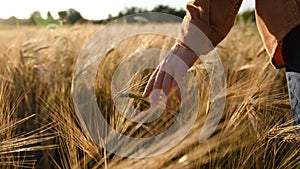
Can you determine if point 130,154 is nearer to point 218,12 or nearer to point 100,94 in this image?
point 218,12

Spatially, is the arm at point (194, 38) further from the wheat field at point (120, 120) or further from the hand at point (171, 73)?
the wheat field at point (120, 120)

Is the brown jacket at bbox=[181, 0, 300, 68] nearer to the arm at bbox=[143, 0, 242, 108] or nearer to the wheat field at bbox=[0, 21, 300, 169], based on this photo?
the arm at bbox=[143, 0, 242, 108]

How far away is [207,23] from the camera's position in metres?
1.18

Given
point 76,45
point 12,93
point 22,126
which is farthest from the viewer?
point 76,45

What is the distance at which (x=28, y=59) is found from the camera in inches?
97.2

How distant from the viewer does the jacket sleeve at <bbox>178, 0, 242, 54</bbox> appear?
1.16m

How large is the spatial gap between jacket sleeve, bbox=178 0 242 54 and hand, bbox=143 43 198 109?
0.02m

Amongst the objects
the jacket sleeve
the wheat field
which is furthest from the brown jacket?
the wheat field

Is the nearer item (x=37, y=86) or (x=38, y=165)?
(x=38, y=165)

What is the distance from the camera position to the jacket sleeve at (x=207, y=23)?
1.16m

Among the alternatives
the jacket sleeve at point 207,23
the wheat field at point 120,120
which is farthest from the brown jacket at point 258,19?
the wheat field at point 120,120

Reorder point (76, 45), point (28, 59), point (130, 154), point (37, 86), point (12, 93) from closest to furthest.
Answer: point (130, 154), point (12, 93), point (37, 86), point (28, 59), point (76, 45)

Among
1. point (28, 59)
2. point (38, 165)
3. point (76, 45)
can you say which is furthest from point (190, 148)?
point (76, 45)

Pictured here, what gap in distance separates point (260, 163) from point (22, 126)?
0.84 meters
